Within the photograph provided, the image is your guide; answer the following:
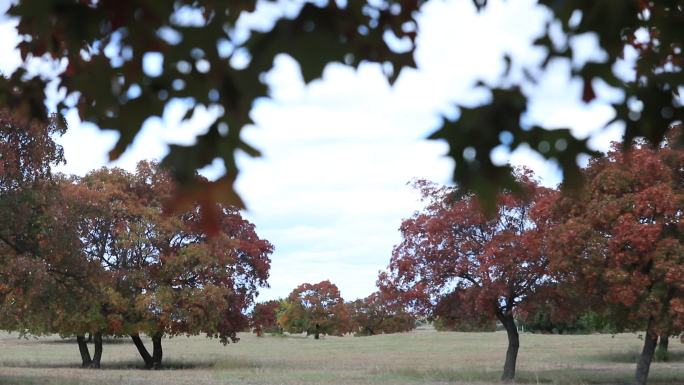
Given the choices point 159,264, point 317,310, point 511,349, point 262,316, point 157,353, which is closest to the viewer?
point 511,349

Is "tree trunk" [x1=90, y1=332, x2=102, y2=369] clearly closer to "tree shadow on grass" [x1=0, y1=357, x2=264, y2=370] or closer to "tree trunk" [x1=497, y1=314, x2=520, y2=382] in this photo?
"tree shadow on grass" [x1=0, y1=357, x2=264, y2=370]

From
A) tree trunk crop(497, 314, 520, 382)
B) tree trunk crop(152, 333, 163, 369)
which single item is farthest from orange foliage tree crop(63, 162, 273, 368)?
tree trunk crop(497, 314, 520, 382)

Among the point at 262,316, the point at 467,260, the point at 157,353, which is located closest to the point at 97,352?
the point at 157,353

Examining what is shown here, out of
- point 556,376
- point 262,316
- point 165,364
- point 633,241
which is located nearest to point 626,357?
point 556,376

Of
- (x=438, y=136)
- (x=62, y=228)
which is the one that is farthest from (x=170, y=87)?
(x=62, y=228)

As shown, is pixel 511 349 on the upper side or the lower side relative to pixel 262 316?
lower

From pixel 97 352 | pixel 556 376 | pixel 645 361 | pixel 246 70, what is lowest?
pixel 556 376

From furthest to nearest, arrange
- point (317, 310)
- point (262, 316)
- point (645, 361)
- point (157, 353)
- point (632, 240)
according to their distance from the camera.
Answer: point (317, 310)
point (157, 353)
point (262, 316)
point (645, 361)
point (632, 240)

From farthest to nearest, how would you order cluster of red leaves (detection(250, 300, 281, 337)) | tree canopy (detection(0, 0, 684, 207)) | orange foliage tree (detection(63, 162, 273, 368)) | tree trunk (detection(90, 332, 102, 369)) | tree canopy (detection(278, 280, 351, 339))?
tree canopy (detection(278, 280, 351, 339)) < cluster of red leaves (detection(250, 300, 281, 337)) < tree trunk (detection(90, 332, 102, 369)) < orange foliage tree (detection(63, 162, 273, 368)) < tree canopy (detection(0, 0, 684, 207))

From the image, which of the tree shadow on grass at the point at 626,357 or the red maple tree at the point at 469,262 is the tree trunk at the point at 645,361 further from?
the tree shadow on grass at the point at 626,357

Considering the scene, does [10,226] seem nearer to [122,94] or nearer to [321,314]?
[122,94]

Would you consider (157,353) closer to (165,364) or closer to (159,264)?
(165,364)

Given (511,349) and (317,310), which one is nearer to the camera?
(511,349)

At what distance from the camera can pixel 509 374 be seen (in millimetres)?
23156
